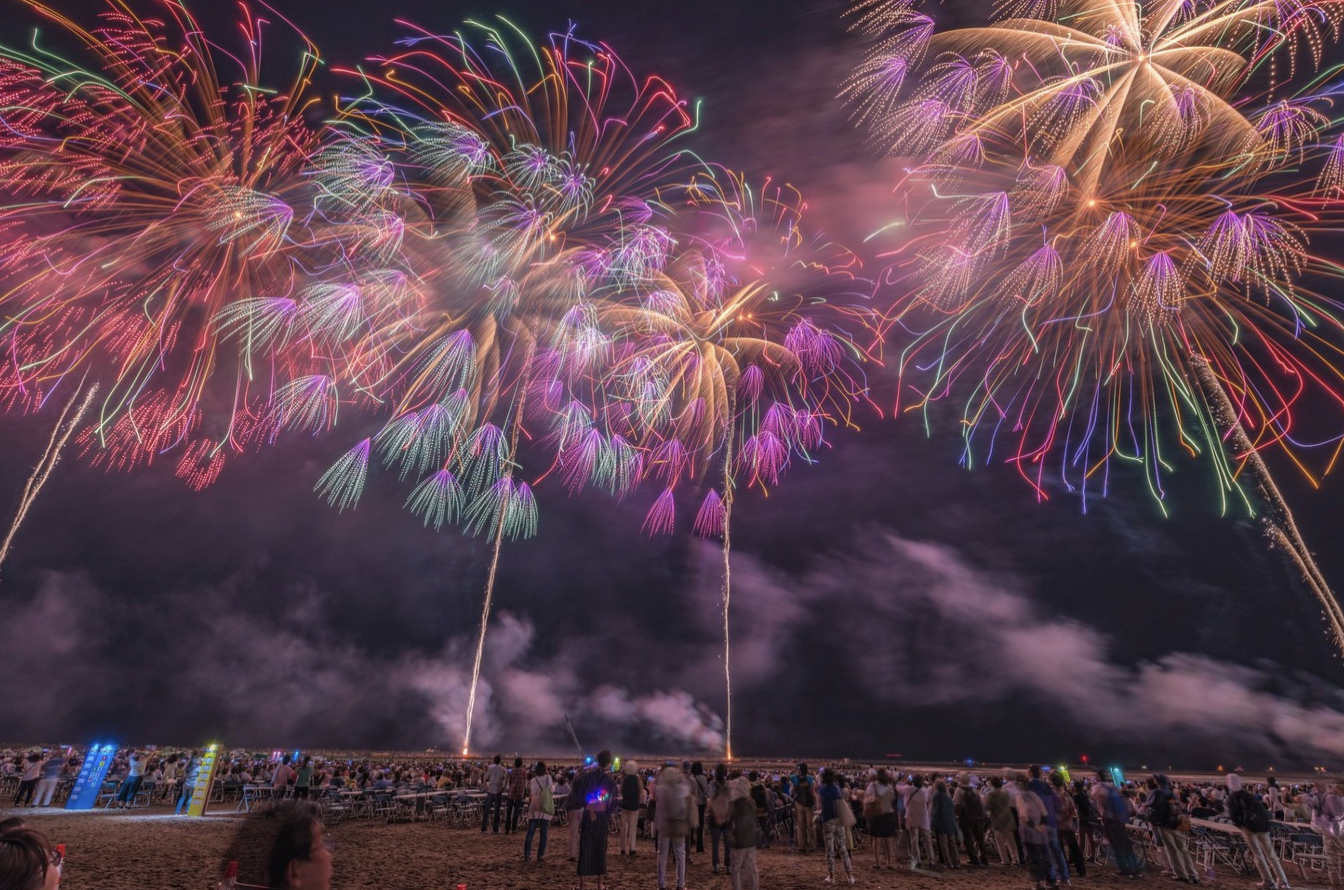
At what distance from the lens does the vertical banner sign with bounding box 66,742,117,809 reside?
20344 mm

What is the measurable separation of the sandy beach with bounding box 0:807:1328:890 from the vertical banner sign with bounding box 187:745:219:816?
98.0 inches

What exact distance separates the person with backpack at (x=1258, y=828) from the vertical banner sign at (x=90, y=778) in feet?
98.5

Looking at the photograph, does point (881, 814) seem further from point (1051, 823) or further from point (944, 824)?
point (1051, 823)

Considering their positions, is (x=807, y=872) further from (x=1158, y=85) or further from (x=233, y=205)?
(x=233, y=205)

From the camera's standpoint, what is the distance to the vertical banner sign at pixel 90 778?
20344mm

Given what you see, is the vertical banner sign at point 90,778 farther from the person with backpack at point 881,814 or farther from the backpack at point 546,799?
the person with backpack at point 881,814

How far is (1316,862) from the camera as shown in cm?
1535

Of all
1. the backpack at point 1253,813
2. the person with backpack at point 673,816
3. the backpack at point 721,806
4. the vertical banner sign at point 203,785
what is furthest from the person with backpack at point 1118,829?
the vertical banner sign at point 203,785

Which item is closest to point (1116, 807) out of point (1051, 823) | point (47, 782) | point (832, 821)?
point (1051, 823)

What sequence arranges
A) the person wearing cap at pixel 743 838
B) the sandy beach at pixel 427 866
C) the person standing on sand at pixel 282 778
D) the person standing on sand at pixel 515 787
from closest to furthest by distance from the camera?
the person wearing cap at pixel 743 838 < the sandy beach at pixel 427 866 < the person standing on sand at pixel 515 787 < the person standing on sand at pixel 282 778

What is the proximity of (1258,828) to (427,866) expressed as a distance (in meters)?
15.0

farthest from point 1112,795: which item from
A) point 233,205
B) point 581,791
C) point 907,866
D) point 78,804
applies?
point 78,804

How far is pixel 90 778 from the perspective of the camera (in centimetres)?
2062

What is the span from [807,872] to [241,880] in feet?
41.4
